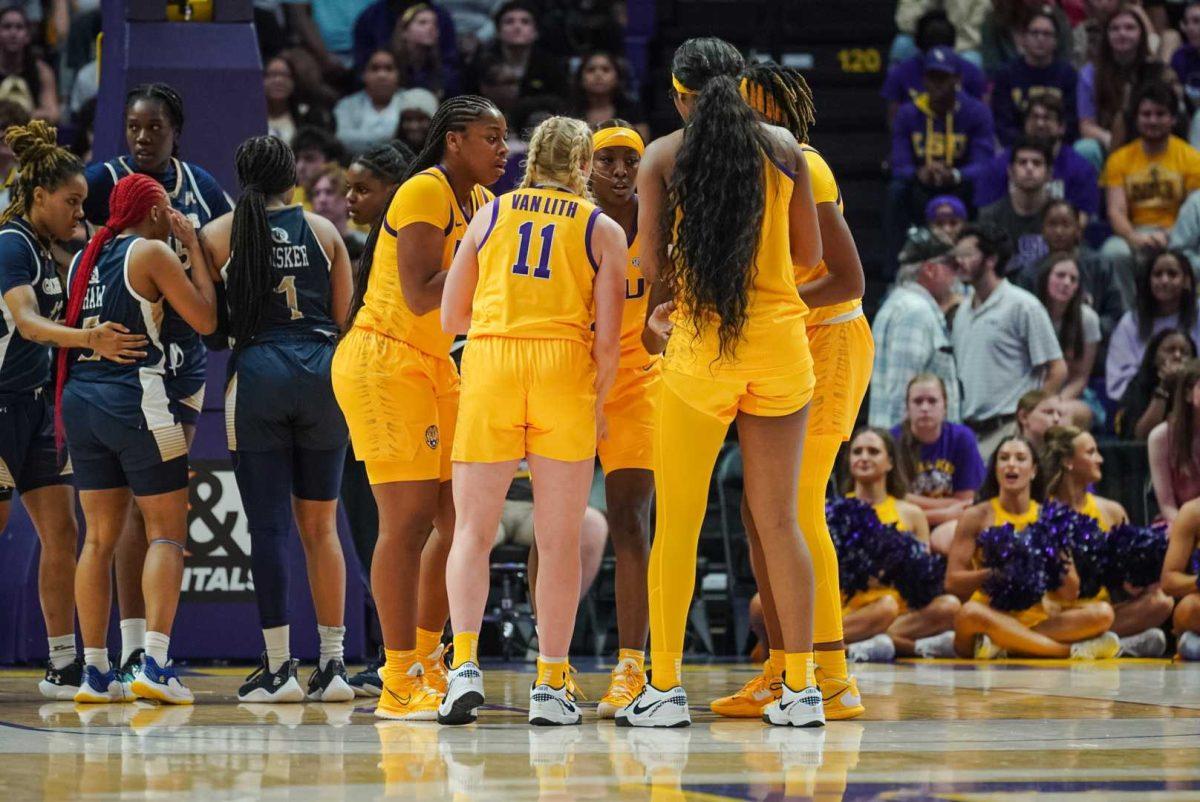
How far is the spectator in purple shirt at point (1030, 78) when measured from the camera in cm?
1278

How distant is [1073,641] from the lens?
8.70 m

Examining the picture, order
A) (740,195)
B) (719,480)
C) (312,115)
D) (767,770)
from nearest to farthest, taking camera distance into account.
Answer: (767,770) < (740,195) < (719,480) < (312,115)

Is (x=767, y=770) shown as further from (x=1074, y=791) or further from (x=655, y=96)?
(x=655, y=96)

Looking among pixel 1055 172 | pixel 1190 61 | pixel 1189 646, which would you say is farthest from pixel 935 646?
pixel 1190 61

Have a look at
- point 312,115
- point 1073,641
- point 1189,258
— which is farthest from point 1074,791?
point 312,115

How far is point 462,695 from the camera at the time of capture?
521 cm

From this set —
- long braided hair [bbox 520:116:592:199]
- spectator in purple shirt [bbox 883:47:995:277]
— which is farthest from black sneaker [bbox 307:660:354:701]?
spectator in purple shirt [bbox 883:47:995:277]

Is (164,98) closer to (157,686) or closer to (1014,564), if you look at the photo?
(157,686)

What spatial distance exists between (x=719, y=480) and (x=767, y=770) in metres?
5.14

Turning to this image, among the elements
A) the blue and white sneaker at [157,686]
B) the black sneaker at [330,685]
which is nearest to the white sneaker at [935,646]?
the black sneaker at [330,685]

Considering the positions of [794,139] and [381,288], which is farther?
[381,288]

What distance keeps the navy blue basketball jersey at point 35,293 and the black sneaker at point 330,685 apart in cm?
158

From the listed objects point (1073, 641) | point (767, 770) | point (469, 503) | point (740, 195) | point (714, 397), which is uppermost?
point (740, 195)

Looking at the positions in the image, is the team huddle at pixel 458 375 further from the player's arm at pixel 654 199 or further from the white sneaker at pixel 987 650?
the white sneaker at pixel 987 650
